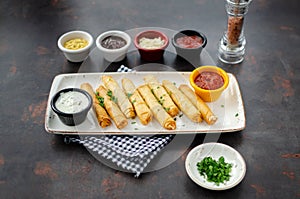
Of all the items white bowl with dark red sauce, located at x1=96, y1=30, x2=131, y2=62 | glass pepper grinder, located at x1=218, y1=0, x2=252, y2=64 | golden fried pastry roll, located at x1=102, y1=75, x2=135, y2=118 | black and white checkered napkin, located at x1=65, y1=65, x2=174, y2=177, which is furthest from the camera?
white bowl with dark red sauce, located at x1=96, y1=30, x2=131, y2=62

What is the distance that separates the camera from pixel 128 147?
7.53 feet

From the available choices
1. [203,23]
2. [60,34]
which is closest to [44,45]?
[60,34]

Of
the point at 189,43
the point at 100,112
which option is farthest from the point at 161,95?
the point at 189,43

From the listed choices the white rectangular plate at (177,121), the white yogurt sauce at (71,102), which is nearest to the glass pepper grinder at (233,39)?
the white rectangular plate at (177,121)

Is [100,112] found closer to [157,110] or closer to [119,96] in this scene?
[119,96]

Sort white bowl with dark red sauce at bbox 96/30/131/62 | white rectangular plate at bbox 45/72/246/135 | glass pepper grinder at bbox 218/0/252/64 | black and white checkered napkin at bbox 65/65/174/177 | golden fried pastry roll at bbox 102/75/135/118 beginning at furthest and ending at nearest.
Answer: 1. white bowl with dark red sauce at bbox 96/30/131/62
2. glass pepper grinder at bbox 218/0/252/64
3. golden fried pastry roll at bbox 102/75/135/118
4. white rectangular plate at bbox 45/72/246/135
5. black and white checkered napkin at bbox 65/65/174/177

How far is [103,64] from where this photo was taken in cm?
290

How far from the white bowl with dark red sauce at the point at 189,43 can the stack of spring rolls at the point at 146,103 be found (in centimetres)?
31

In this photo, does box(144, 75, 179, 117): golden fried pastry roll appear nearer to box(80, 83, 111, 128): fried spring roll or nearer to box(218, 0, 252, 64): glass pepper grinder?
box(80, 83, 111, 128): fried spring roll

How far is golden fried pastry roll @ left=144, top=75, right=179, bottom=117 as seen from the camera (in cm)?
247

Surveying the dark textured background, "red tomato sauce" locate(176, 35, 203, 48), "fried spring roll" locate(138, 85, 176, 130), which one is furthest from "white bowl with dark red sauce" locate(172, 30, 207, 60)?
"fried spring roll" locate(138, 85, 176, 130)

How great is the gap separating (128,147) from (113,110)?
10.2 inches

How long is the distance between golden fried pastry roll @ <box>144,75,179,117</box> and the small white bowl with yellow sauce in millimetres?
486

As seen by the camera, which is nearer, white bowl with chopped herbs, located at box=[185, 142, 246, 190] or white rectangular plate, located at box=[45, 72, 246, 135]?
white bowl with chopped herbs, located at box=[185, 142, 246, 190]
